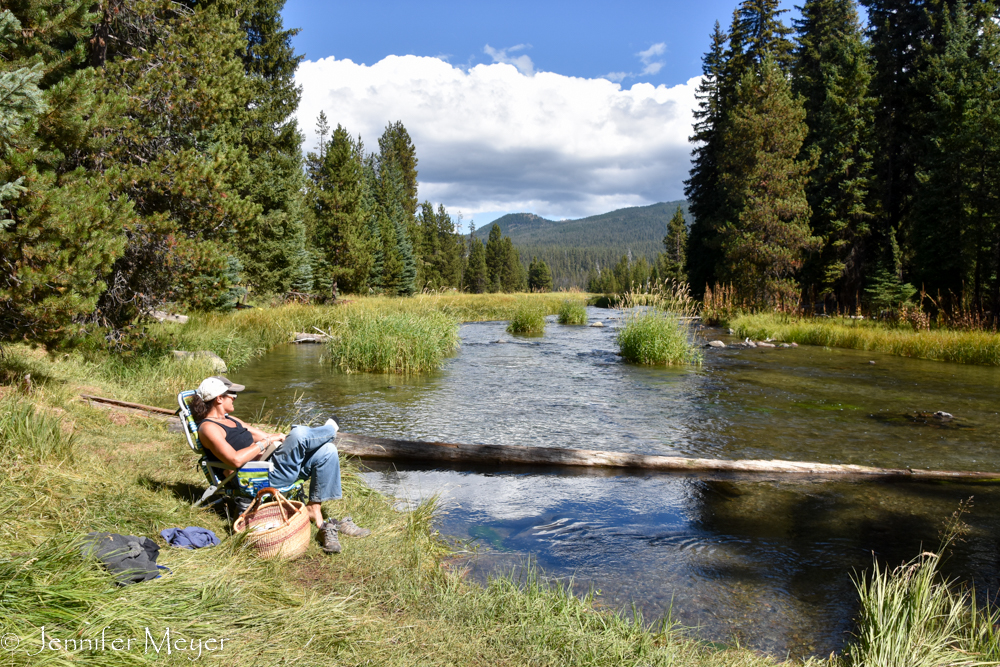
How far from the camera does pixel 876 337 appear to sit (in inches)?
688

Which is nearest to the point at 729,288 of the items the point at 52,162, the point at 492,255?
the point at 52,162

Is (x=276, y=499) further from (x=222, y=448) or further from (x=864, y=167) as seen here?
(x=864, y=167)

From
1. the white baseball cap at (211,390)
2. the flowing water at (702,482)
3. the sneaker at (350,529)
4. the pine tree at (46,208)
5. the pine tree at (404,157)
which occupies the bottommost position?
the flowing water at (702,482)

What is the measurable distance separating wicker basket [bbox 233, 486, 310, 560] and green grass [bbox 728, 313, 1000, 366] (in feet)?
54.6

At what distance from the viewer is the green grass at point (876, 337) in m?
14.8

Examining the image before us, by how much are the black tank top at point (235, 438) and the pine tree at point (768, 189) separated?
950 inches

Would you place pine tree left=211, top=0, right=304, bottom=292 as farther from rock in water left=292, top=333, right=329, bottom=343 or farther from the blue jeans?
the blue jeans

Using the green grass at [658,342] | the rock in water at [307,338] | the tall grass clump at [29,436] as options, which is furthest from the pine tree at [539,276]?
the tall grass clump at [29,436]

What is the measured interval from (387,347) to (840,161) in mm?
21294

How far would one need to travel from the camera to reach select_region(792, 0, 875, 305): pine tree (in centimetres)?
2450

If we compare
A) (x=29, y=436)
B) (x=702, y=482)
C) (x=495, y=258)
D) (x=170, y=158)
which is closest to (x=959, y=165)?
(x=702, y=482)

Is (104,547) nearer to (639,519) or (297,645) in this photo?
(297,645)

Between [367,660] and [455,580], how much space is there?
109 centimetres

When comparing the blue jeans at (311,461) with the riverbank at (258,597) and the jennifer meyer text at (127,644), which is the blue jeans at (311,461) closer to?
the riverbank at (258,597)
